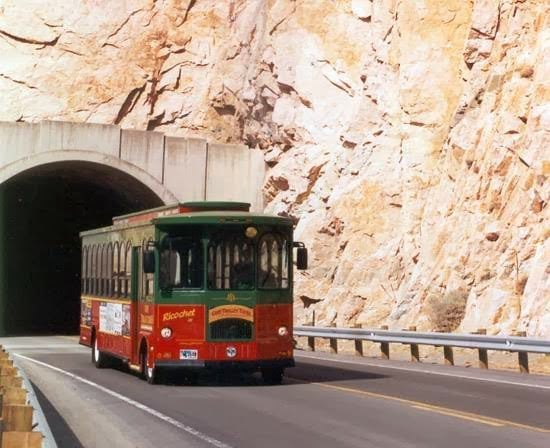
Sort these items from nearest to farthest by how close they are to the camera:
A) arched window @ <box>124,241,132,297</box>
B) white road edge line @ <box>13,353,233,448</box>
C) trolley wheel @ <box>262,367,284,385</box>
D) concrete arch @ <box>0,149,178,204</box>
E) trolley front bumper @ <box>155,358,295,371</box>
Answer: white road edge line @ <box>13,353,233,448</box>, trolley front bumper @ <box>155,358,295,371</box>, trolley wheel @ <box>262,367,284,385</box>, arched window @ <box>124,241,132,297</box>, concrete arch @ <box>0,149,178,204</box>

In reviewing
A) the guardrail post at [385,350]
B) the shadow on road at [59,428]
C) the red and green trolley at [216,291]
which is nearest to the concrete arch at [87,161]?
the guardrail post at [385,350]

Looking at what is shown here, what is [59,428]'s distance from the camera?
1532 centimetres

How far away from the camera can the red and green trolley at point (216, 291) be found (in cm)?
2173

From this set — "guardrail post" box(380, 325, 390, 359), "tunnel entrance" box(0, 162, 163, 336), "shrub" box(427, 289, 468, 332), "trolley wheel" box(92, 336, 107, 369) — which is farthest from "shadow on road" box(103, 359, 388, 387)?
"tunnel entrance" box(0, 162, 163, 336)

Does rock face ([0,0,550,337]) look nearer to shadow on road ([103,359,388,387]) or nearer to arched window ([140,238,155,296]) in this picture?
shadow on road ([103,359,388,387])

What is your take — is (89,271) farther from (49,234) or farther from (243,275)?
(49,234)

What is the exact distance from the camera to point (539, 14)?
3512 centimetres

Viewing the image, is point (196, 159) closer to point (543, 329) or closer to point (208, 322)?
point (543, 329)

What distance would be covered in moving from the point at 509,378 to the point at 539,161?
33.4ft

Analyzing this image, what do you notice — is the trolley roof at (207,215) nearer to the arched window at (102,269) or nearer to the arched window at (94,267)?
the arched window at (102,269)

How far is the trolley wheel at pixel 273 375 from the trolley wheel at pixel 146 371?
6.12 feet

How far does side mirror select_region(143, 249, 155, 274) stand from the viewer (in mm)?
21672

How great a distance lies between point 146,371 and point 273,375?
7.24 feet

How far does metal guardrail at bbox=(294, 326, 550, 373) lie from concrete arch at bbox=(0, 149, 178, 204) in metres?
14.3
